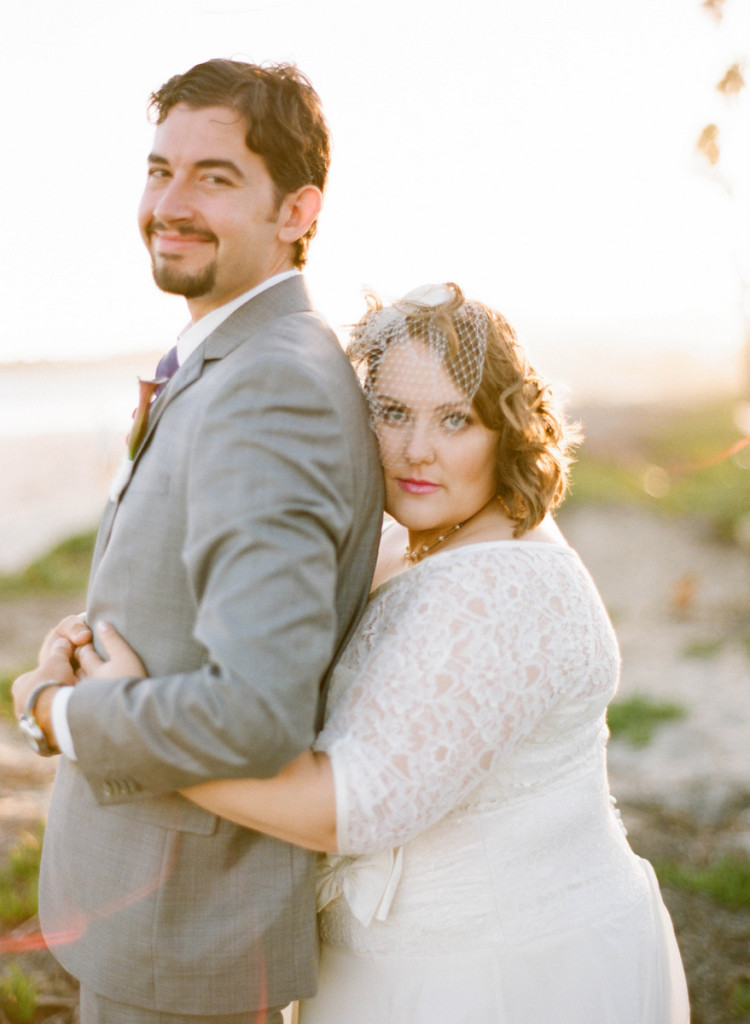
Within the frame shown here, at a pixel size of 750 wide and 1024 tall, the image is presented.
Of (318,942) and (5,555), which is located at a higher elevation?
(318,942)

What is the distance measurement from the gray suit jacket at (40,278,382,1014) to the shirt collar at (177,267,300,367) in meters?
0.05

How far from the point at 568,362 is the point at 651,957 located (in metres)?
26.5

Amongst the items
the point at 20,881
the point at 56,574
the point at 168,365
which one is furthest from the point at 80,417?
the point at 168,365

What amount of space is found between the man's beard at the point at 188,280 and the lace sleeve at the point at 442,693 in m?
0.75

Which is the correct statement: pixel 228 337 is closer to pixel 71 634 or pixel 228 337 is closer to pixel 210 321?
pixel 210 321

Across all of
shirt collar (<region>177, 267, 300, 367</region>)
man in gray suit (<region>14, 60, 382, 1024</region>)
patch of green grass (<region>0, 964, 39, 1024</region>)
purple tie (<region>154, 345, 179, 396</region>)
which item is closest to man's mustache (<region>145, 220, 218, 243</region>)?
man in gray suit (<region>14, 60, 382, 1024</region>)

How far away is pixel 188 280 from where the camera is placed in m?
1.90

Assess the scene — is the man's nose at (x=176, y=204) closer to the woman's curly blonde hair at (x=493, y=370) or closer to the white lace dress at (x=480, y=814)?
the woman's curly blonde hair at (x=493, y=370)

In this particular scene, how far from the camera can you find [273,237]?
1.97 metres

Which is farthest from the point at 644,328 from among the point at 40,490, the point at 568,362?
the point at 40,490

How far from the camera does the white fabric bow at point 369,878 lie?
188 centimetres

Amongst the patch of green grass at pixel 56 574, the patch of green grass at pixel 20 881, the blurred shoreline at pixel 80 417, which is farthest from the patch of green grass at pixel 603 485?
the patch of green grass at pixel 20 881

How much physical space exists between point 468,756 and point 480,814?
0.27 m

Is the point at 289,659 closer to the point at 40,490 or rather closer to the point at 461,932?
the point at 461,932
